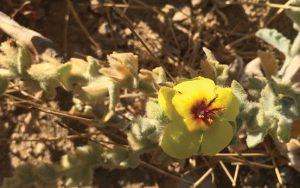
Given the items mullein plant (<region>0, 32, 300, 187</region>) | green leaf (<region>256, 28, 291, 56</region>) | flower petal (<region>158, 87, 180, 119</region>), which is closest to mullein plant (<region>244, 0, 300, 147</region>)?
mullein plant (<region>0, 32, 300, 187</region>)

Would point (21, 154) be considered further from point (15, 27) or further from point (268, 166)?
point (268, 166)

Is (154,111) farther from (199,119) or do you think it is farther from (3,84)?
(3,84)

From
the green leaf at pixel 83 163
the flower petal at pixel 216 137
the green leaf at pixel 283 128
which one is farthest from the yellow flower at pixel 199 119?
the green leaf at pixel 83 163

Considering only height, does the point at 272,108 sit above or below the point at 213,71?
below

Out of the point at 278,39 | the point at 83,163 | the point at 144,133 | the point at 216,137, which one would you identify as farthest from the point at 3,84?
the point at 278,39

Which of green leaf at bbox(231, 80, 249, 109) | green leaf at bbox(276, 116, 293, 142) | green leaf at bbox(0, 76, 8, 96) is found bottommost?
green leaf at bbox(276, 116, 293, 142)

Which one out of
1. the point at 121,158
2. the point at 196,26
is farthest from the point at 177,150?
the point at 196,26

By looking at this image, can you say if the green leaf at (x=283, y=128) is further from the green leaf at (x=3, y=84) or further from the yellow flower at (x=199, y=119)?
the green leaf at (x=3, y=84)

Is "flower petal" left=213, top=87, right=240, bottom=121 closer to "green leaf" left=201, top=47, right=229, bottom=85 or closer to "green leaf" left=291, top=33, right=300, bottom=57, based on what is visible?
"green leaf" left=201, top=47, right=229, bottom=85
